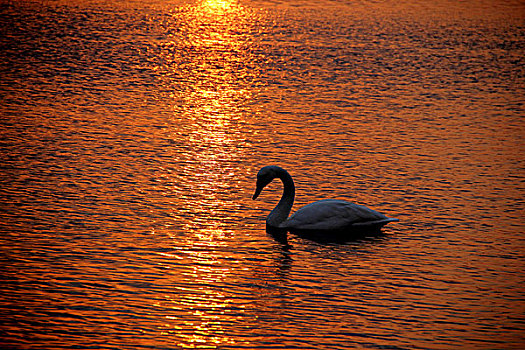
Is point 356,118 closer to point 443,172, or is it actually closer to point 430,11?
point 443,172

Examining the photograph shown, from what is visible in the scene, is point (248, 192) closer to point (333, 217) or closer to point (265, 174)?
point (265, 174)

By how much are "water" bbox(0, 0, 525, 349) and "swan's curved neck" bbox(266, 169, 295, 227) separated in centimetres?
45

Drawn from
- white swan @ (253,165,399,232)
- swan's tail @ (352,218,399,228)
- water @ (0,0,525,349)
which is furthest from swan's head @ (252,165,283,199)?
swan's tail @ (352,218,399,228)

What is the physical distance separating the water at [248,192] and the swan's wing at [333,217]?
537mm

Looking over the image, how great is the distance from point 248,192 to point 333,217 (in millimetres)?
3084

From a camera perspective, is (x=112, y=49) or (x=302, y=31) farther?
(x=302, y=31)

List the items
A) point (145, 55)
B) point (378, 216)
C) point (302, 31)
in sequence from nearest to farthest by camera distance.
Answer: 1. point (378, 216)
2. point (145, 55)
3. point (302, 31)

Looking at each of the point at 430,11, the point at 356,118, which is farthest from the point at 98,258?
the point at 430,11

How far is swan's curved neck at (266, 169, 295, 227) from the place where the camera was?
17.5 metres

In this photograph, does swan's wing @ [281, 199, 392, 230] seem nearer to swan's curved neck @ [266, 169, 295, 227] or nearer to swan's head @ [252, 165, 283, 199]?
swan's curved neck @ [266, 169, 295, 227]

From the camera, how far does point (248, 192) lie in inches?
776

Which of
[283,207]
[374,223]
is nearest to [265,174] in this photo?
[283,207]

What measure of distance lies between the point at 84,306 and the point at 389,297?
15.7 feet

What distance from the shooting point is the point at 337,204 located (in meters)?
17.4
